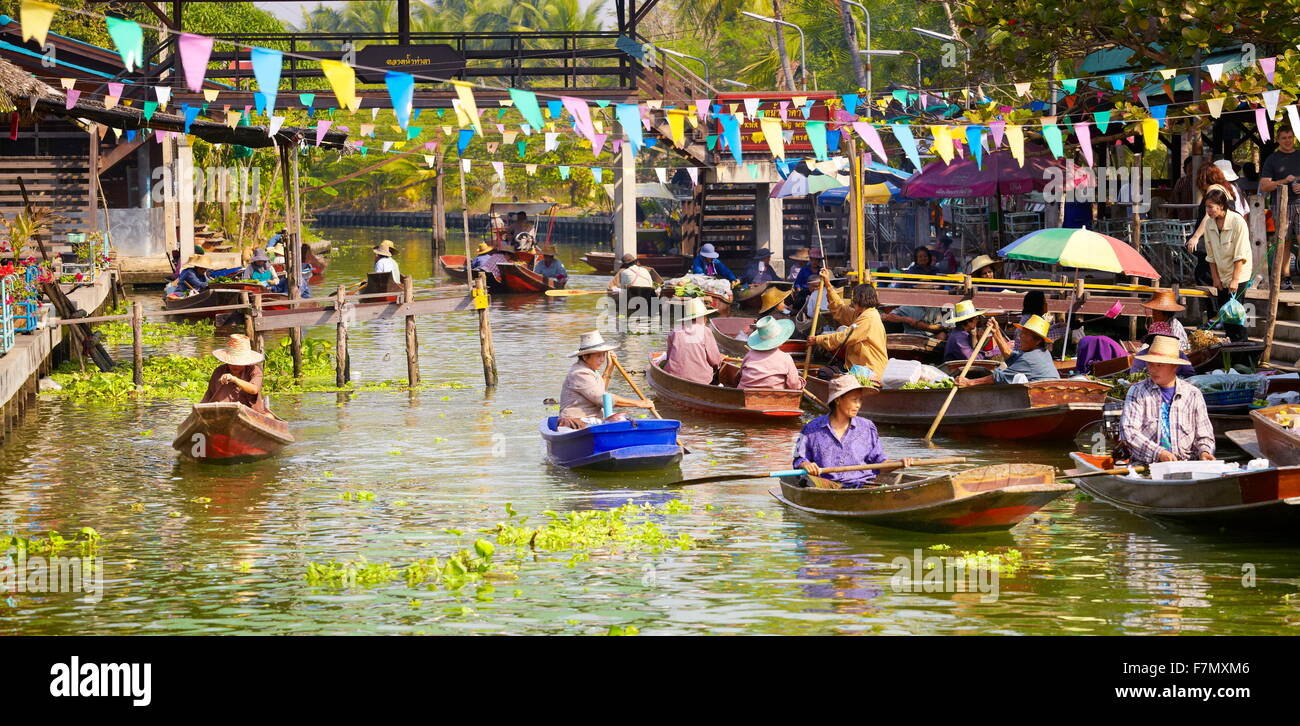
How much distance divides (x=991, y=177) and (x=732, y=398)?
11.0m

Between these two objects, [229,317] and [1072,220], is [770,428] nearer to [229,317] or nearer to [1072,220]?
[1072,220]

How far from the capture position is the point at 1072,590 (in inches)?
434

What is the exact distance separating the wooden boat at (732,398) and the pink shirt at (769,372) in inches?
4.6

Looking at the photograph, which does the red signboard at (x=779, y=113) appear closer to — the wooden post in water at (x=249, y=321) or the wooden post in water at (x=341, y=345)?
the wooden post in water at (x=341, y=345)

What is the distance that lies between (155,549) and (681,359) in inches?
339

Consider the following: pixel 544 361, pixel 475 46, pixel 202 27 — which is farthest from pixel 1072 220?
pixel 475 46

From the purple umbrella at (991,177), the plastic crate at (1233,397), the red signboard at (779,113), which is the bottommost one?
the plastic crate at (1233,397)

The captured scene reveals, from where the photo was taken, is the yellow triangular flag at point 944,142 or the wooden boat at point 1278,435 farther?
the yellow triangular flag at point 944,142

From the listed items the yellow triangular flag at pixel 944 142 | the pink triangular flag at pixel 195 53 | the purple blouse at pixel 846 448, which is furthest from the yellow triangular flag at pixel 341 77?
the yellow triangular flag at pixel 944 142

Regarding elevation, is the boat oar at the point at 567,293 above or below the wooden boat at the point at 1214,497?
above

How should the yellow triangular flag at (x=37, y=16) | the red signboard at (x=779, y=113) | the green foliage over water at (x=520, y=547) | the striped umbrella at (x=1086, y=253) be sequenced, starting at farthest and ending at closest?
1. the red signboard at (x=779, y=113)
2. the striped umbrella at (x=1086, y=253)
3. the green foliage over water at (x=520, y=547)
4. the yellow triangular flag at (x=37, y=16)

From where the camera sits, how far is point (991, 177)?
2745cm

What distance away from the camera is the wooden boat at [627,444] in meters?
14.9
